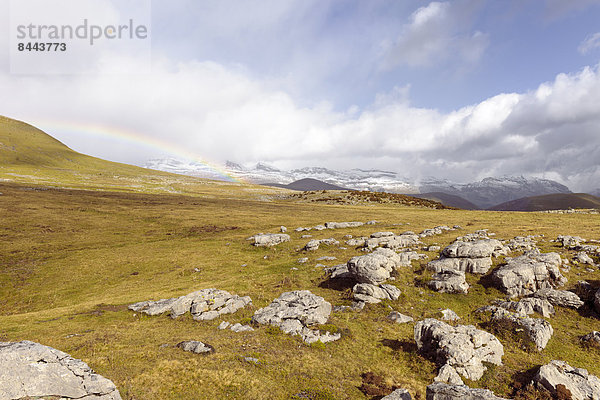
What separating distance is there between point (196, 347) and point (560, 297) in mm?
32271

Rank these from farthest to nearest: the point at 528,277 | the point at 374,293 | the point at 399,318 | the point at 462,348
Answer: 1. the point at 374,293
2. the point at 528,277
3. the point at 399,318
4. the point at 462,348

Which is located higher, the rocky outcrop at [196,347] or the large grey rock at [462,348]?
the large grey rock at [462,348]

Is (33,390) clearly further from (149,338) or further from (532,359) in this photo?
(532,359)

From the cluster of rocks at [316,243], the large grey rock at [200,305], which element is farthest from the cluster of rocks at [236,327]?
the cluster of rocks at [316,243]

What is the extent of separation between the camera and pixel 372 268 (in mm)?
28875

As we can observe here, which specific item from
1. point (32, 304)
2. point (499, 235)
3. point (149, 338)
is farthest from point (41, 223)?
point (499, 235)

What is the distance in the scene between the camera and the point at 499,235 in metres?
45.2

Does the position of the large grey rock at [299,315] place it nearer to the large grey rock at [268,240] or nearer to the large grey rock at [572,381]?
the large grey rock at [572,381]

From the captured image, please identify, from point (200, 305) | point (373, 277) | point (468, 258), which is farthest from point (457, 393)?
point (468, 258)

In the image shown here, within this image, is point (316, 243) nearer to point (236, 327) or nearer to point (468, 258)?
point (468, 258)

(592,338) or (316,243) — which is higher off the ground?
(316,243)

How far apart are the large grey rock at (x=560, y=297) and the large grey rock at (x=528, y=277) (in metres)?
0.90

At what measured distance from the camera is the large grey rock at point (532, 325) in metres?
18.7

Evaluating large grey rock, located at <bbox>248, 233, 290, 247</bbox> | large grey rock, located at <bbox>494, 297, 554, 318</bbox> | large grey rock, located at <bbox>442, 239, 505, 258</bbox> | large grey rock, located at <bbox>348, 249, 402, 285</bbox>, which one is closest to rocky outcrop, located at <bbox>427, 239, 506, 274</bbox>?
large grey rock, located at <bbox>442, 239, 505, 258</bbox>
